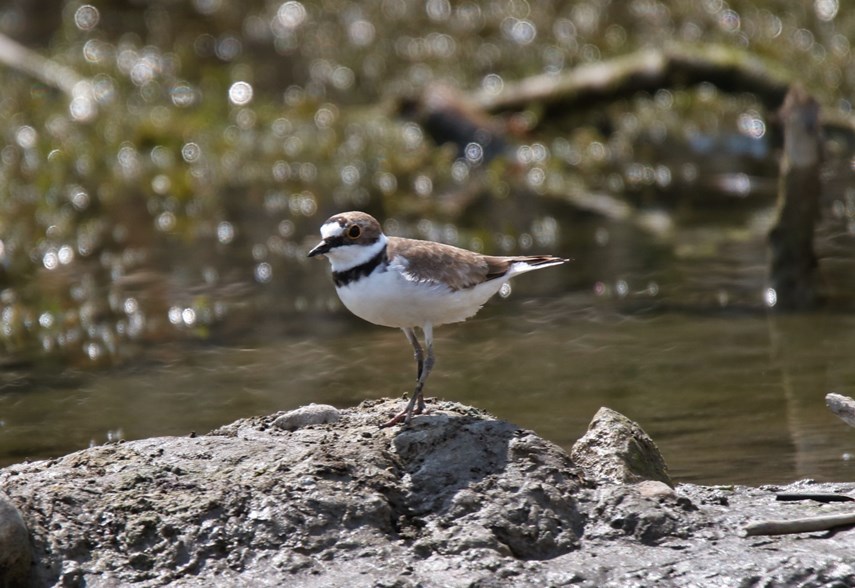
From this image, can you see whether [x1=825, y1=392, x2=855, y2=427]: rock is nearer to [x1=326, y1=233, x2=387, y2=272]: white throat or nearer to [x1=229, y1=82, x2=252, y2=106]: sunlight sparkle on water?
[x1=326, y1=233, x2=387, y2=272]: white throat

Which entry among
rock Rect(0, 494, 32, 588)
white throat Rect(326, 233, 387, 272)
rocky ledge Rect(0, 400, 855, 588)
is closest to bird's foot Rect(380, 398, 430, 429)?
rocky ledge Rect(0, 400, 855, 588)

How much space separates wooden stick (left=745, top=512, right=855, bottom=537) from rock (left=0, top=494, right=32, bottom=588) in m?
3.03

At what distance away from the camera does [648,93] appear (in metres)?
16.0

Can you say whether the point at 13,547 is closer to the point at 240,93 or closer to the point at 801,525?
the point at 801,525

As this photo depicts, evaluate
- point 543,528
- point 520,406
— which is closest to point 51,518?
point 543,528

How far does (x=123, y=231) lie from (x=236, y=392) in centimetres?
517

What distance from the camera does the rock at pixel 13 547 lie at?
17.3 ft

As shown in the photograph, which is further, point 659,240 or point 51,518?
point 659,240

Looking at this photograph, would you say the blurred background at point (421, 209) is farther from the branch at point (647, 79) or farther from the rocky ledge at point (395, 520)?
the rocky ledge at point (395, 520)

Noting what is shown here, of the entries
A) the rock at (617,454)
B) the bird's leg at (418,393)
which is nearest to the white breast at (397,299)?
the bird's leg at (418,393)

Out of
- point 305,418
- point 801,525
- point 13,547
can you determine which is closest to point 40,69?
point 305,418

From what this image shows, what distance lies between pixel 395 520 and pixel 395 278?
1164mm

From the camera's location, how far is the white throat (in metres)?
6.11

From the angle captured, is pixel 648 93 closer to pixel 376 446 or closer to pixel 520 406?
pixel 520 406
